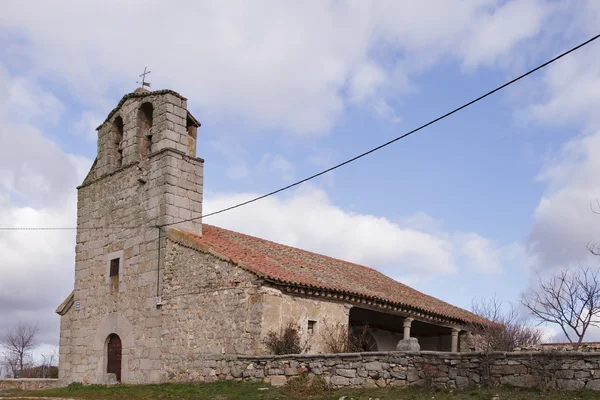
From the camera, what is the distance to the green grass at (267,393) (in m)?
10.3

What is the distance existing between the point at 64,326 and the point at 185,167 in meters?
7.14

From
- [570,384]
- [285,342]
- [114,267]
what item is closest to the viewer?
[570,384]

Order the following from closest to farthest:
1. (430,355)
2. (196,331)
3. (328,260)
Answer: (430,355)
(196,331)
(328,260)

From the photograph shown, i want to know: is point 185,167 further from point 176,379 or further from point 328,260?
point 328,260

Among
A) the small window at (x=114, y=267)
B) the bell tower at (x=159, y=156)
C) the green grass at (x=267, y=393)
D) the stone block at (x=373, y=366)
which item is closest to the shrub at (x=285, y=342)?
the green grass at (x=267, y=393)

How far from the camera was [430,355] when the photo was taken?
11.7 meters

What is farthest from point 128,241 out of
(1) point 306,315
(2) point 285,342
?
(2) point 285,342

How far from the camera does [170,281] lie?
16641 millimetres

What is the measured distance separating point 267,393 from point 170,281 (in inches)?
192

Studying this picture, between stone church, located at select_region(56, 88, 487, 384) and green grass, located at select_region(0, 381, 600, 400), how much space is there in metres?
0.82

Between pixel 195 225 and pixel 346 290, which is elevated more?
pixel 195 225

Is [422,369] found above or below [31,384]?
above

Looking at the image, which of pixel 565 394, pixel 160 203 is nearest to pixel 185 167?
pixel 160 203

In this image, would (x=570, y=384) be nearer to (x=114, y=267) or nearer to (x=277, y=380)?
(x=277, y=380)
